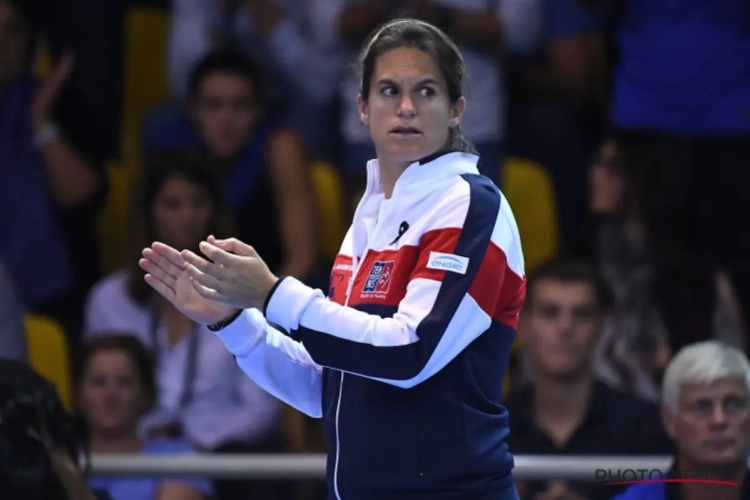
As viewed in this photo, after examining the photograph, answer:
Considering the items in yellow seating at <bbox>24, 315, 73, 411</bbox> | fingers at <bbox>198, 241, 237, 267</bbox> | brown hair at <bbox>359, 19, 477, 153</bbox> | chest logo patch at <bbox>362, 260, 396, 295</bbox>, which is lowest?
yellow seating at <bbox>24, 315, 73, 411</bbox>

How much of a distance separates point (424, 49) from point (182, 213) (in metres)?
2.61

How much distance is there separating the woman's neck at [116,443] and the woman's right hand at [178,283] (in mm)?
2048

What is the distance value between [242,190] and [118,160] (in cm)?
91

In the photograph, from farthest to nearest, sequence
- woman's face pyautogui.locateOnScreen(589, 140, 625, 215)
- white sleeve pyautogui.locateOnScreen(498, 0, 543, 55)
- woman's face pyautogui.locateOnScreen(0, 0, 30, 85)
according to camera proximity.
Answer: woman's face pyautogui.locateOnScreen(0, 0, 30, 85)
white sleeve pyautogui.locateOnScreen(498, 0, 543, 55)
woman's face pyautogui.locateOnScreen(589, 140, 625, 215)

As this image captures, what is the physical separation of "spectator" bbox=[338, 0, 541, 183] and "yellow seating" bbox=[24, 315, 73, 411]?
1161mm

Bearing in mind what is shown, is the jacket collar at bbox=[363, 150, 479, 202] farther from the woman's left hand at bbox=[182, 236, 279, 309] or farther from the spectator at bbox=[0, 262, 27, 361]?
the spectator at bbox=[0, 262, 27, 361]

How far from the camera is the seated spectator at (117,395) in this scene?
16.0 feet

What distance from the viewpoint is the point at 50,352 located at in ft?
17.3

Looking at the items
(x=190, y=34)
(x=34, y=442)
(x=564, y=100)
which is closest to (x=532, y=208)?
(x=564, y=100)

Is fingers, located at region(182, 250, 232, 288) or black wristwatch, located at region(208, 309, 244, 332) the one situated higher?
fingers, located at region(182, 250, 232, 288)

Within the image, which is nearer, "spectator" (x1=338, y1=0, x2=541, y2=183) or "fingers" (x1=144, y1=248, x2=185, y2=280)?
"fingers" (x1=144, y1=248, x2=185, y2=280)

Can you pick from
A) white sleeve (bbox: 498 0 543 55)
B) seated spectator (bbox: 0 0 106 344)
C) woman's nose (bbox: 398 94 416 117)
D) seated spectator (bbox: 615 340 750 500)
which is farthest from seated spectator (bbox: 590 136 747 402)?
woman's nose (bbox: 398 94 416 117)

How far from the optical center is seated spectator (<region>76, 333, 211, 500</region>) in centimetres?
489

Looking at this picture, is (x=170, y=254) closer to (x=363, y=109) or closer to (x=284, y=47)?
(x=363, y=109)
